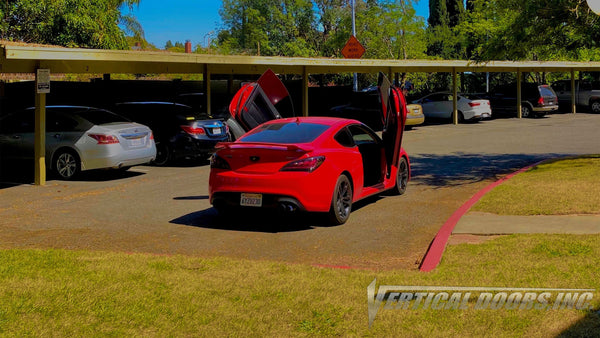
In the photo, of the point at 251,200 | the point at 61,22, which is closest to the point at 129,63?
the point at 251,200

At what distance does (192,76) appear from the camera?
5078cm

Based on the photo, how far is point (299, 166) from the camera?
9.40m

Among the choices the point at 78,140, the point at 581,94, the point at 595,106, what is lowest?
the point at 78,140

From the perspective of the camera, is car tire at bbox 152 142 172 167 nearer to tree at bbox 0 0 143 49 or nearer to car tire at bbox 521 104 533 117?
tree at bbox 0 0 143 49

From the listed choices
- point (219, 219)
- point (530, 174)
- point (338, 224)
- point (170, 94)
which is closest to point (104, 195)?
point (219, 219)

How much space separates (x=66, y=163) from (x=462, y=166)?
9103mm

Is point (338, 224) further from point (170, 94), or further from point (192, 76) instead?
point (192, 76)

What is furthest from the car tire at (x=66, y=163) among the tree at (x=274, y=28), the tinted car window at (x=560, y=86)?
the tree at (x=274, y=28)

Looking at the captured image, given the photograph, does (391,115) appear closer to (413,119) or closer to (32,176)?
(32,176)

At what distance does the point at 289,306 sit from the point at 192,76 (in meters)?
46.1

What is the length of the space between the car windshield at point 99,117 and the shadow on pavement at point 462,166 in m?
6.67

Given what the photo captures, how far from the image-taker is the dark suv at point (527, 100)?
3784cm

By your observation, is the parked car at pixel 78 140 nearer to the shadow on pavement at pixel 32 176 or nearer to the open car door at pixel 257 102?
the shadow on pavement at pixel 32 176

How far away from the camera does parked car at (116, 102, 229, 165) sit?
1766cm
